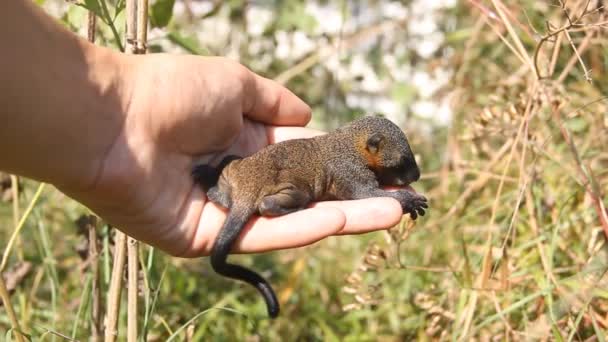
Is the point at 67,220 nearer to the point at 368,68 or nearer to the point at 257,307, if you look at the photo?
the point at 257,307

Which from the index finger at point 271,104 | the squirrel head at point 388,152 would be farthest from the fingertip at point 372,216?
the index finger at point 271,104

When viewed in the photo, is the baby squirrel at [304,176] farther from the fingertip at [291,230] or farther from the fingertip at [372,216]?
the fingertip at [372,216]

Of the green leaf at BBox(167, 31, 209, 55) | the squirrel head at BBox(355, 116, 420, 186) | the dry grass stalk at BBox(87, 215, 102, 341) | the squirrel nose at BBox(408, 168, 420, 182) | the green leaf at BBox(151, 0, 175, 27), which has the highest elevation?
the green leaf at BBox(151, 0, 175, 27)

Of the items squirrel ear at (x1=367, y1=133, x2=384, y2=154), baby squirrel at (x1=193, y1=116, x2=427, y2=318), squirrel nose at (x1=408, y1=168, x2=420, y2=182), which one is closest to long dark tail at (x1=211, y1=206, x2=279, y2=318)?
baby squirrel at (x1=193, y1=116, x2=427, y2=318)

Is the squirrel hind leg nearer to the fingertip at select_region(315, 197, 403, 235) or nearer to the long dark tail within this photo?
the long dark tail

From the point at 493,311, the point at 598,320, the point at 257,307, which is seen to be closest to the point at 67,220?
the point at 257,307

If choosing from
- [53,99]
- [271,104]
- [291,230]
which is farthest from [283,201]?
[53,99]

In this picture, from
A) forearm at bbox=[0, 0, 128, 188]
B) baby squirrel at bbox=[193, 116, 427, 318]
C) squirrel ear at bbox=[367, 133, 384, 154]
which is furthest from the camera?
squirrel ear at bbox=[367, 133, 384, 154]
